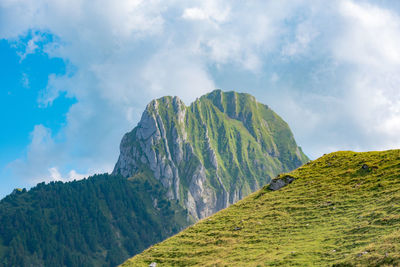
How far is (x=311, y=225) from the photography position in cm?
4644

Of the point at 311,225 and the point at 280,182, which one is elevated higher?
the point at 280,182

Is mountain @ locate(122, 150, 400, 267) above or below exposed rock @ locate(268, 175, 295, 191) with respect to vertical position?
below

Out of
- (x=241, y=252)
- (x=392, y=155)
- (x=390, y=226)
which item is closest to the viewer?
(x=390, y=226)

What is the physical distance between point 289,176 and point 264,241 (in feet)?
83.1

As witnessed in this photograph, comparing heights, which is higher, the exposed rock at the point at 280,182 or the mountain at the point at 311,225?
the exposed rock at the point at 280,182

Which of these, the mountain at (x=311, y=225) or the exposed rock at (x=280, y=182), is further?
the exposed rock at (x=280, y=182)

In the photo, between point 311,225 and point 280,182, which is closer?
point 311,225

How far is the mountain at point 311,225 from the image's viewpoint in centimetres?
3575

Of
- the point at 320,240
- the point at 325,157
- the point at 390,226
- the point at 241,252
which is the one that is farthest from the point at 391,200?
the point at 325,157

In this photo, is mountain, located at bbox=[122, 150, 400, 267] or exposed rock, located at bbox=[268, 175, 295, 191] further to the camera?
exposed rock, located at bbox=[268, 175, 295, 191]

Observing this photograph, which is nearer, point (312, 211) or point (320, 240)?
point (320, 240)

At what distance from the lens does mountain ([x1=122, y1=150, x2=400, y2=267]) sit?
35.8m

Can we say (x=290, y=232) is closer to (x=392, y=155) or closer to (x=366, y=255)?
(x=366, y=255)

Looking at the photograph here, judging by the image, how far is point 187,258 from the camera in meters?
46.2
